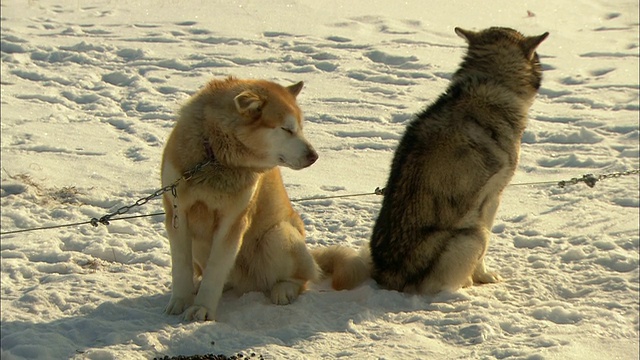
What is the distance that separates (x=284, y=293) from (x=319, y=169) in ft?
9.10

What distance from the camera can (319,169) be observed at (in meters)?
7.49

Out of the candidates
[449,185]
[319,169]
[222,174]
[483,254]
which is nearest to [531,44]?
[449,185]

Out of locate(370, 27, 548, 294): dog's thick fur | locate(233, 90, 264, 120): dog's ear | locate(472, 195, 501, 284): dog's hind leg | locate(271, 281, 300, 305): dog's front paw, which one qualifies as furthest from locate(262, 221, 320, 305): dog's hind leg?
locate(472, 195, 501, 284): dog's hind leg

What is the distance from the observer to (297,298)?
4863mm

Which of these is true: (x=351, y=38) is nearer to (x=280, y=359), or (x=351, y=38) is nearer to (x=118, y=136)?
(x=118, y=136)

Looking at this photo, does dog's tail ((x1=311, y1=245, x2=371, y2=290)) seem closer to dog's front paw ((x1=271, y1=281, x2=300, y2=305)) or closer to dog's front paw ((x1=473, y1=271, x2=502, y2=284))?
dog's front paw ((x1=271, y1=281, x2=300, y2=305))

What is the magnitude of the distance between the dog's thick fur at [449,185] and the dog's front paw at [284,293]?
515 millimetres

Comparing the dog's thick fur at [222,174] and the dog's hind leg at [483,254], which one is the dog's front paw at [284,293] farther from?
the dog's hind leg at [483,254]

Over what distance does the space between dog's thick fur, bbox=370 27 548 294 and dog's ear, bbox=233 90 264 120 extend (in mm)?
973

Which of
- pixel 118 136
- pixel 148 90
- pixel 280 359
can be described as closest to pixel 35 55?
pixel 148 90

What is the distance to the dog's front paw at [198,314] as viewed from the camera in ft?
14.8

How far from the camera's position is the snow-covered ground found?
443 cm

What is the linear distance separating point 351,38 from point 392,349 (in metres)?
7.01

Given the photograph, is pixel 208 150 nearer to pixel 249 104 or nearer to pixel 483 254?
pixel 249 104
